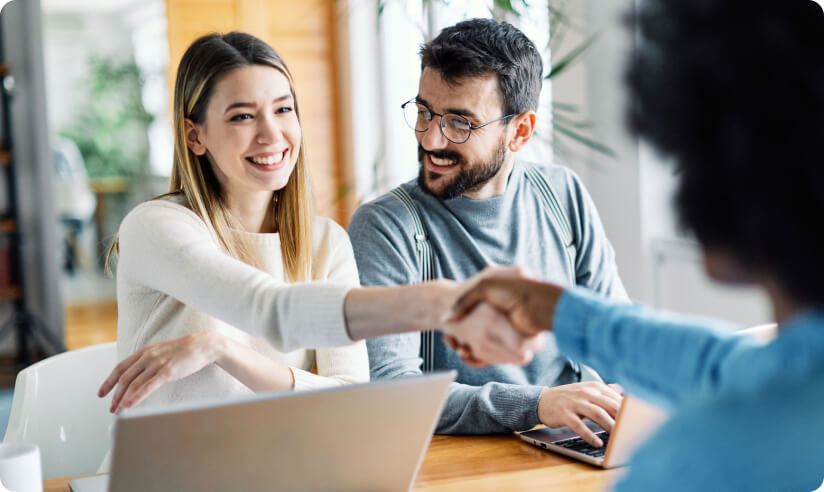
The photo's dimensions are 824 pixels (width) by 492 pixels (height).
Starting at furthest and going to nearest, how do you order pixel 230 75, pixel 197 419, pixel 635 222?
pixel 635 222
pixel 230 75
pixel 197 419

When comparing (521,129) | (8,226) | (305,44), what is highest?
(305,44)

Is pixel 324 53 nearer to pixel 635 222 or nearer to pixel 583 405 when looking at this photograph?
pixel 635 222

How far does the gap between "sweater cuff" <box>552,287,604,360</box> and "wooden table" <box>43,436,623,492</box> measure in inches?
14.3

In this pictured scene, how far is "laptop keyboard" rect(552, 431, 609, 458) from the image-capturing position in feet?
4.36

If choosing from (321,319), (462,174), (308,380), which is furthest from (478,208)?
(321,319)

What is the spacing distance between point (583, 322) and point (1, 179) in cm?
483

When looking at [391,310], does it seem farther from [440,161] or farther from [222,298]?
[440,161]

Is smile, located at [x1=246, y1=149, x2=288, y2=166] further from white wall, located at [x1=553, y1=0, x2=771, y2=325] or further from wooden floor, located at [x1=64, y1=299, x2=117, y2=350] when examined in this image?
wooden floor, located at [x1=64, y1=299, x2=117, y2=350]

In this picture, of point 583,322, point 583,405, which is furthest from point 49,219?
point 583,322

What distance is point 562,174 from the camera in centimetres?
212

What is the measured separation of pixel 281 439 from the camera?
95cm

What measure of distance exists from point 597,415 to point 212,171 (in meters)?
0.90

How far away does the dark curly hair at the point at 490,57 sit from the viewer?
1.95 metres

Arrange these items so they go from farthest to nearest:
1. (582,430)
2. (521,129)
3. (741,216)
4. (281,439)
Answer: (521,129), (582,430), (281,439), (741,216)
